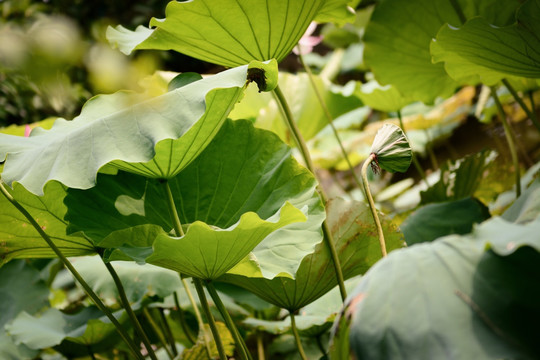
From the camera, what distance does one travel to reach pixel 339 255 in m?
0.94

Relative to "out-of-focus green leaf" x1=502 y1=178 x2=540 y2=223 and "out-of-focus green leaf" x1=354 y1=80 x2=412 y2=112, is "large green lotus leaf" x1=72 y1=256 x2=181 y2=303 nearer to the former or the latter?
"out-of-focus green leaf" x1=502 y1=178 x2=540 y2=223

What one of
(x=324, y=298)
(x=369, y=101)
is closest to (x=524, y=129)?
(x=369, y=101)

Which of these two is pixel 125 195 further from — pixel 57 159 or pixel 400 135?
pixel 400 135

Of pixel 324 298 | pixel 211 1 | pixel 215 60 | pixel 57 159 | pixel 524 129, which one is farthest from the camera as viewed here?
pixel 524 129

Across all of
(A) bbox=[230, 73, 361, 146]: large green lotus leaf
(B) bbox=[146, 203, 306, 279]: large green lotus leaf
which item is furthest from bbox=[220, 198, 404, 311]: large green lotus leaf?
(A) bbox=[230, 73, 361, 146]: large green lotus leaf

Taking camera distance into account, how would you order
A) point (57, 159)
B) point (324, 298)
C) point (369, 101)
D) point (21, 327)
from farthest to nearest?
point (369, 101) < point (324, 298) < point (21, 327) < point (57, 159)

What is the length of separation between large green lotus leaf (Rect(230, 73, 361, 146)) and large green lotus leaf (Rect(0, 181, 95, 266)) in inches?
36.6

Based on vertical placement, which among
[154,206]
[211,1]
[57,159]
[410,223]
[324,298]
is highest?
[211,1]

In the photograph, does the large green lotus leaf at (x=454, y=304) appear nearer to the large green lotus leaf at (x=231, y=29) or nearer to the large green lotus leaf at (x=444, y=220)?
the large green lotus leaf at (x=231, y=29)

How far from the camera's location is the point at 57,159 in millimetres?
679

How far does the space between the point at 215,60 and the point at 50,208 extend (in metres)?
0.42

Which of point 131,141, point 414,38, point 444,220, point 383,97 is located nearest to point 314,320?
point 444,220

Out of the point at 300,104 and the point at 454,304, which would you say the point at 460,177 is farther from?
the point at 454,304

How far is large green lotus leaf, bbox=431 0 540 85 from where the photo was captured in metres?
0.82
